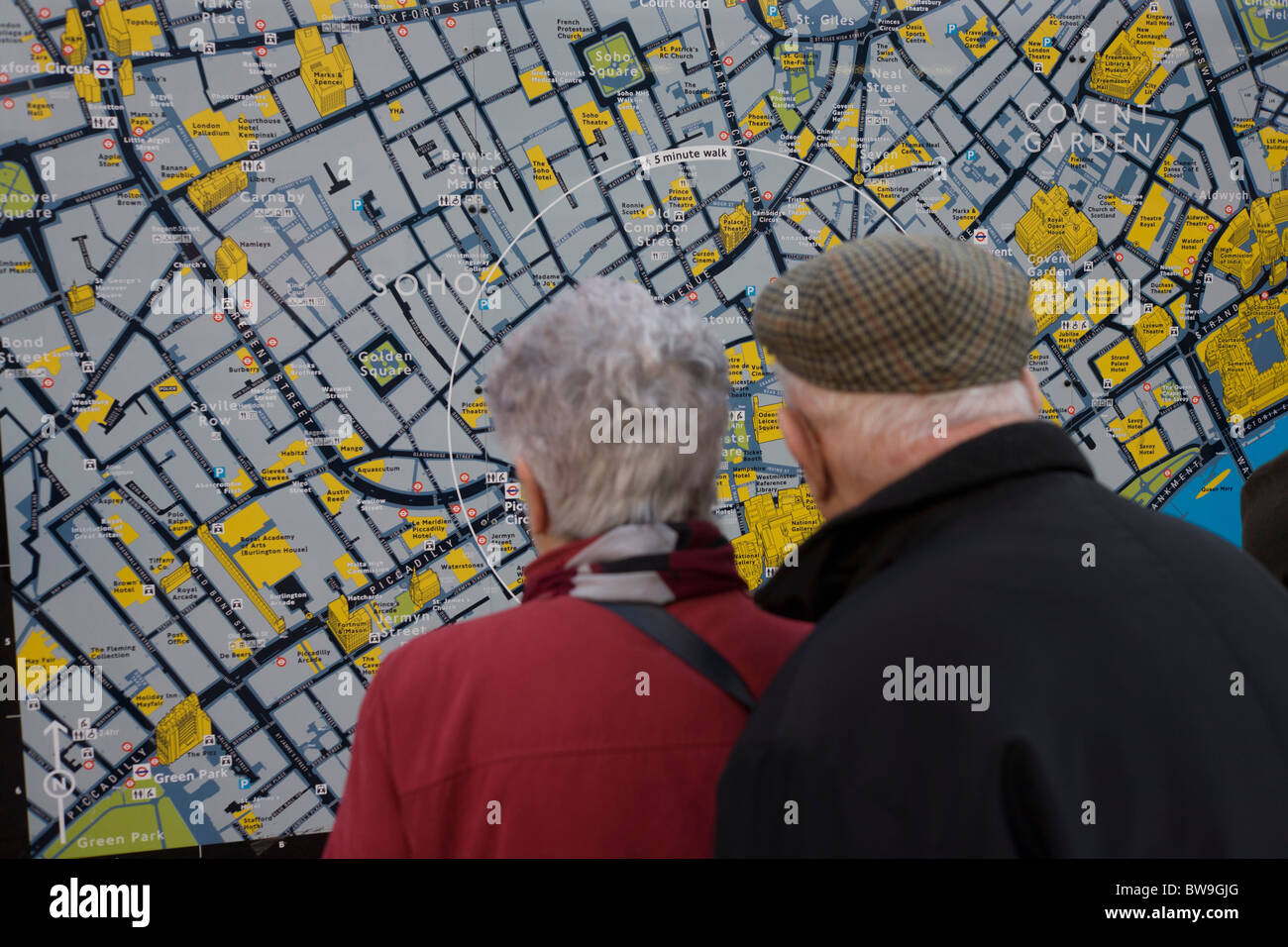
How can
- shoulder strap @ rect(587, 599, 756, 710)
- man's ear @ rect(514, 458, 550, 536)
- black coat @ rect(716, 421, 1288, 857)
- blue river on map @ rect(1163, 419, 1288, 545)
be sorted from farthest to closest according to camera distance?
blue river on map @ rect(1163, 419, 1288, 545) → man's ear @ rect(514, 458, 550, 536) → shoulder strap @ rect(587, 599, 756, 710) → black coat @ rect(716, 421, 1288, 857)

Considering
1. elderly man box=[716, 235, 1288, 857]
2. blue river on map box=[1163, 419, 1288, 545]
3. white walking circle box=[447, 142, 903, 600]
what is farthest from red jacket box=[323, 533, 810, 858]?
blue river on map box=[1163, 419, 1288, 545]

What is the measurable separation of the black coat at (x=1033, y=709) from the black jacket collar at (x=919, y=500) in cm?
2

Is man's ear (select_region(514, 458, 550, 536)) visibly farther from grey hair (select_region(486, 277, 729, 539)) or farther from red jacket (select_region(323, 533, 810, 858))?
red jacket (select_region(323, 533, 810, 858))

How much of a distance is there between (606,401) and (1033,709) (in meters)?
0.57

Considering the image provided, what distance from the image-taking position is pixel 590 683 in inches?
37.1

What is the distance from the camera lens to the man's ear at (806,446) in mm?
984

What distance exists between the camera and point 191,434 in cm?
229

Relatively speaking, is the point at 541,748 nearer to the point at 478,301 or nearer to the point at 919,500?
the point at 919,500

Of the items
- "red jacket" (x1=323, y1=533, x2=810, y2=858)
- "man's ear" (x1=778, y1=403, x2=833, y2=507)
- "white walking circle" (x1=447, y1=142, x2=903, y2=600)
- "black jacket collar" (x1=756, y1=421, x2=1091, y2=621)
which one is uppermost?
"white walking circle" (x1=447, y1=142, x2=903, y2=600)

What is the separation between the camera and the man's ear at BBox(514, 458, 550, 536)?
3.58ft

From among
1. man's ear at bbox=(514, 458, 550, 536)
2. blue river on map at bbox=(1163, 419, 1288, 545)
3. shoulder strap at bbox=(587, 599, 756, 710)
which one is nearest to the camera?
shoulder strap at bbox=(587, 599, 756, 710)

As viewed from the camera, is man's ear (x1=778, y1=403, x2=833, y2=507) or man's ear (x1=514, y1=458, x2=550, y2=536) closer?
man's ear (x1=778, y1=403, x2=833, y2=507)

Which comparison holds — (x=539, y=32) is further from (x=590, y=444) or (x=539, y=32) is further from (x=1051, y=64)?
(x=590, y=444)

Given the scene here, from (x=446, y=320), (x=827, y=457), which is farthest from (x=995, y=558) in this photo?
(x=446, y=320)
